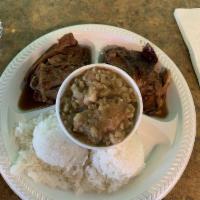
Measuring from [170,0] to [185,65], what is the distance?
1.22 feet

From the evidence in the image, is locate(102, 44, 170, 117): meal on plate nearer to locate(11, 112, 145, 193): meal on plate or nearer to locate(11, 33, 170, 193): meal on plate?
locate(11, 33, 170, 193): meal on plate

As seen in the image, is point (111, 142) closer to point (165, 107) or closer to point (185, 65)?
point (165, 107)

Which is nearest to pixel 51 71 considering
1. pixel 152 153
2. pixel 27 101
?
pixel 27 101

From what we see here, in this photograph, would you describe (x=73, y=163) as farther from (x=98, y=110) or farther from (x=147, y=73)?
(x=147, y=73)

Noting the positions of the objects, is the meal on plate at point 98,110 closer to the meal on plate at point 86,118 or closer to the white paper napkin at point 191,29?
the meal on plate at point 86,118

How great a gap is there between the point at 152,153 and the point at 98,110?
1.11 feet

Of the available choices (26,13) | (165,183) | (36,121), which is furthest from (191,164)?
(26,13)

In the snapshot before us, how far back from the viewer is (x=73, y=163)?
1.28m

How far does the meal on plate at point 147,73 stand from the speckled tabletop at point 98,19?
0.20m

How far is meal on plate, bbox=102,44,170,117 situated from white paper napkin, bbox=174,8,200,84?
216mm

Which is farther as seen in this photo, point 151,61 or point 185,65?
point 185,65

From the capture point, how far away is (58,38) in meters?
1.52

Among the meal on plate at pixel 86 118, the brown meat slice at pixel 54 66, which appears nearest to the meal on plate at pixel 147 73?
the meal on plate at pixel 86 118

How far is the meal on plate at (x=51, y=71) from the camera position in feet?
4.68
